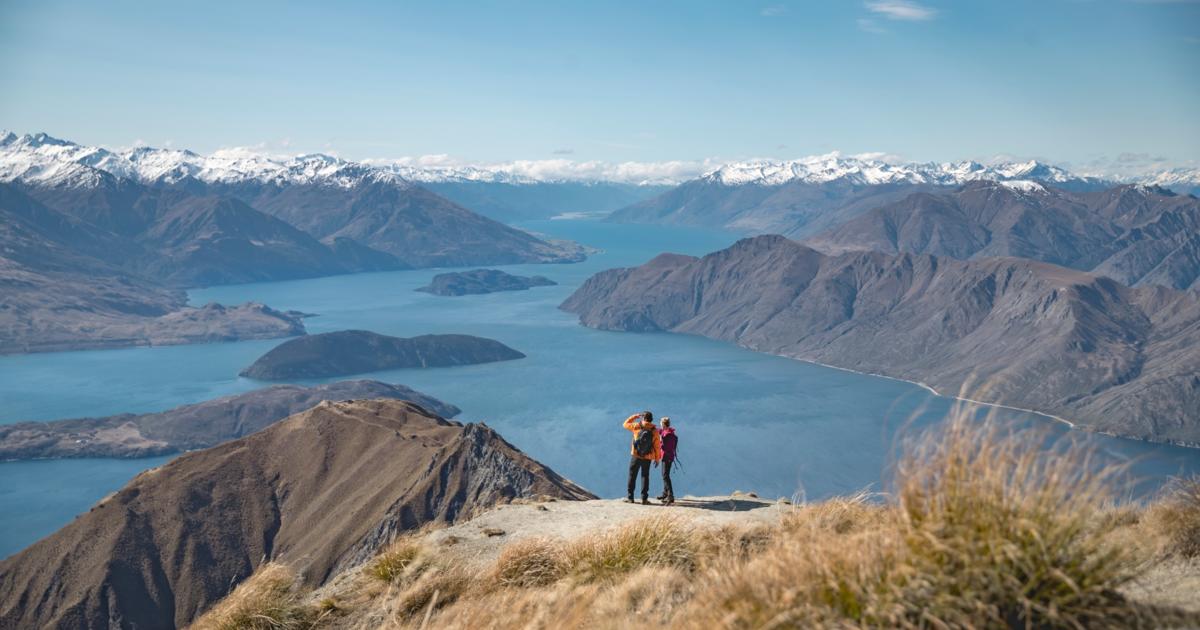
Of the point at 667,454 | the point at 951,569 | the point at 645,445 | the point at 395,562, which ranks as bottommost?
the point at 395,562

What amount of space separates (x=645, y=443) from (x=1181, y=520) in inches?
413

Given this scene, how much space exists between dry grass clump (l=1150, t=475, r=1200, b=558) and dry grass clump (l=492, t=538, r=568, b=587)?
24.1 ft

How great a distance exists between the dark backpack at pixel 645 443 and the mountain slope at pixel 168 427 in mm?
113214

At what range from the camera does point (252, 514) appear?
68.1 meters

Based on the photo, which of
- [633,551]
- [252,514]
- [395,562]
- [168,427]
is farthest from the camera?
[168,427]

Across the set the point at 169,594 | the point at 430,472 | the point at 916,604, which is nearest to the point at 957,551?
the point at 916,604

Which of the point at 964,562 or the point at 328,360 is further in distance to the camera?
the point at 328,360

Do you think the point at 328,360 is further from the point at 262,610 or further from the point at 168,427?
the point at 262,610

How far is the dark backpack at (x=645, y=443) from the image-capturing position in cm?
1922

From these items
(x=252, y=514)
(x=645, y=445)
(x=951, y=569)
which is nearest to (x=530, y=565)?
(x=951, y=569)

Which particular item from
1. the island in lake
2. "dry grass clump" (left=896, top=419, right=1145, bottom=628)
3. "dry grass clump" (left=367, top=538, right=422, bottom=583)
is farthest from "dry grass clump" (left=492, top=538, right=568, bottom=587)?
the island in lake

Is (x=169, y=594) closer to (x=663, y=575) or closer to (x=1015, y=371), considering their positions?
(x=663, y=575)

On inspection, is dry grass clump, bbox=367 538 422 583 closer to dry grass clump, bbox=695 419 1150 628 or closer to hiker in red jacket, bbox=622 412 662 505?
hiker in red jacket, bbox=622 412 662 505

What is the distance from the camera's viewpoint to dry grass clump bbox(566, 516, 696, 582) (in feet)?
36.1
